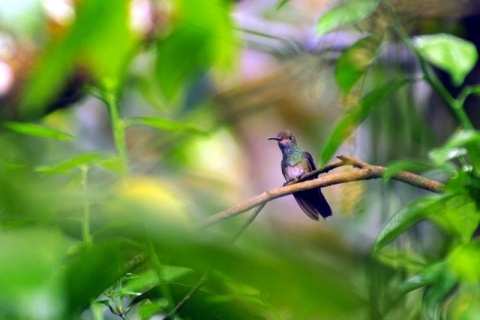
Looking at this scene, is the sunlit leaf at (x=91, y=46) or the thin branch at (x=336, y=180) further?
the thin branch at (x=336, y=180)

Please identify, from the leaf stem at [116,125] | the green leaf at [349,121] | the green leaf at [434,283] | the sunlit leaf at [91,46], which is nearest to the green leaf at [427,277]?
the green leaf at [434,283]

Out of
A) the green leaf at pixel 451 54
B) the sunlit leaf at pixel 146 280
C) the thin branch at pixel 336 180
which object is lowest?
the sunlit leaf at pixel 146 280

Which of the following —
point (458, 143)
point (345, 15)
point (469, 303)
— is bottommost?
point (469, 303)

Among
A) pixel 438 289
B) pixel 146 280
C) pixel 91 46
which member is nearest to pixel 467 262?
pixel 438 289

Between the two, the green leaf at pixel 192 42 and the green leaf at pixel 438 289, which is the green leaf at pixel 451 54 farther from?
the green leaf at pixel 192 42

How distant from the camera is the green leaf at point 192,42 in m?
0.25

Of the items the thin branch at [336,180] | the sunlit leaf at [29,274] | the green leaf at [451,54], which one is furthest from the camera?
the green leaf at [451,54]

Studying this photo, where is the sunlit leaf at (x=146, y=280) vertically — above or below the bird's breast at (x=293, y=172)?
below

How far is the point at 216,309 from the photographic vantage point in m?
0.35

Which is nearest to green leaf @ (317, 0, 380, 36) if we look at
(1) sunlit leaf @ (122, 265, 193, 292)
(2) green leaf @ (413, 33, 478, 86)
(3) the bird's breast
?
(2) green leaf @ (413, 33, 478, 86)

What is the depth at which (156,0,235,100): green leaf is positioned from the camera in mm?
246

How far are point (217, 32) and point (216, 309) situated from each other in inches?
6.2

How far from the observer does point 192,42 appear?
25cm

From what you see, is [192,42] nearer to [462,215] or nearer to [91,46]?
[91,46]
